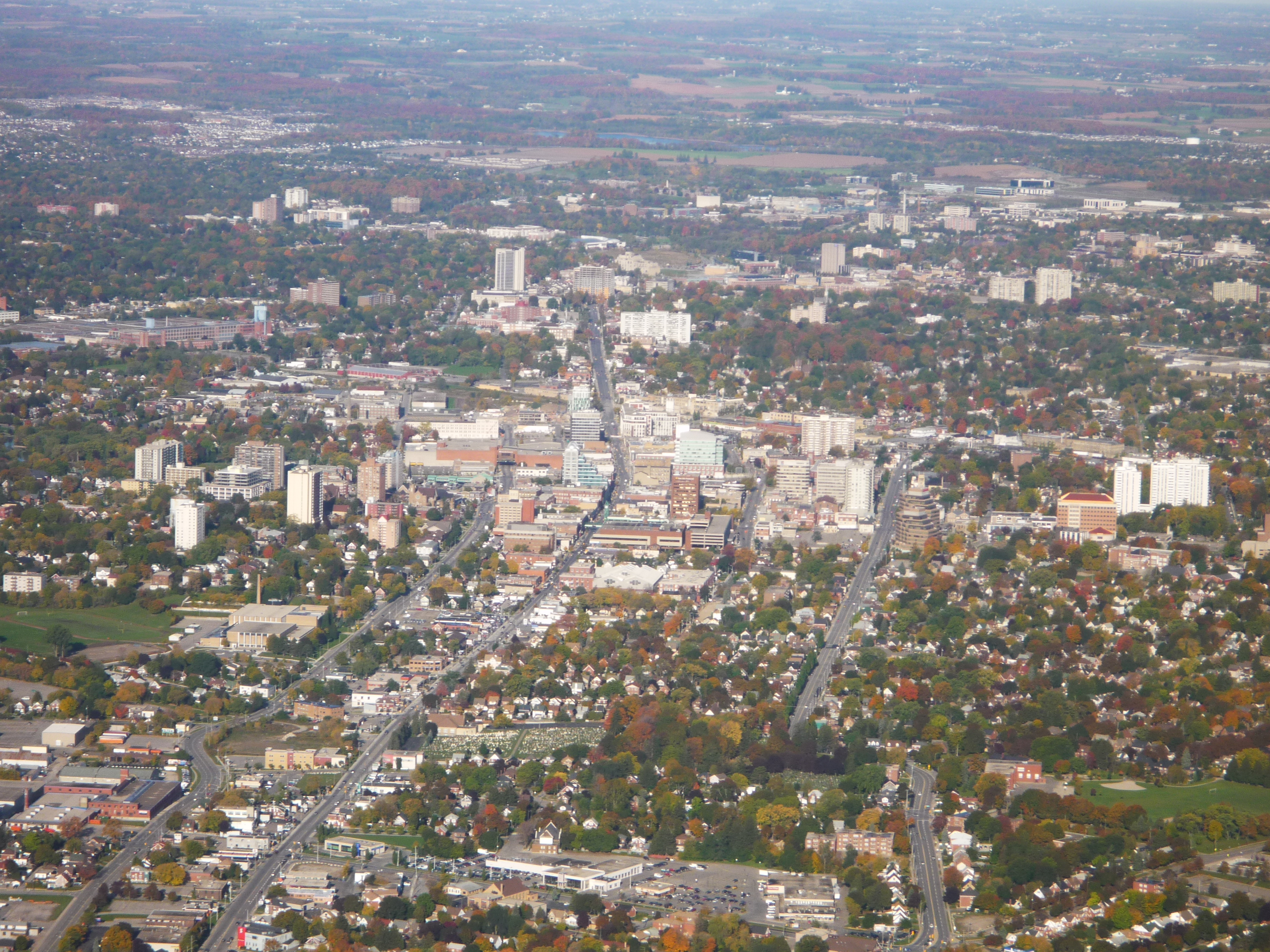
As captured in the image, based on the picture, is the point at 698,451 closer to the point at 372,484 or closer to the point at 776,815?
the point at 372,484

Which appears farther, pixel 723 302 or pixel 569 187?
pixel 569 187

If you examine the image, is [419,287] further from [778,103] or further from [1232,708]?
[778,103]

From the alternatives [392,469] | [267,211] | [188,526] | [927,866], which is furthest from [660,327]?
[927,866]

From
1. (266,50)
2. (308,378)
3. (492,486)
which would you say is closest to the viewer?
(492,486)

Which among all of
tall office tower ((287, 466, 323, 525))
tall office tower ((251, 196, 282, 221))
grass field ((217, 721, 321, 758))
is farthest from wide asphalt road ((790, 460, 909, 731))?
tall office tower ((251, 196, 282, 221))

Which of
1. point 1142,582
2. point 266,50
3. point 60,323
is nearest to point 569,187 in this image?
point 60,323

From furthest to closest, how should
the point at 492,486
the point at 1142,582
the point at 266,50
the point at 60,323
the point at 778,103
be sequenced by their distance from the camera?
the point at 266,50, the point at 778,103, the point at 60,323, the point at 492,486, the point at 1142,582
